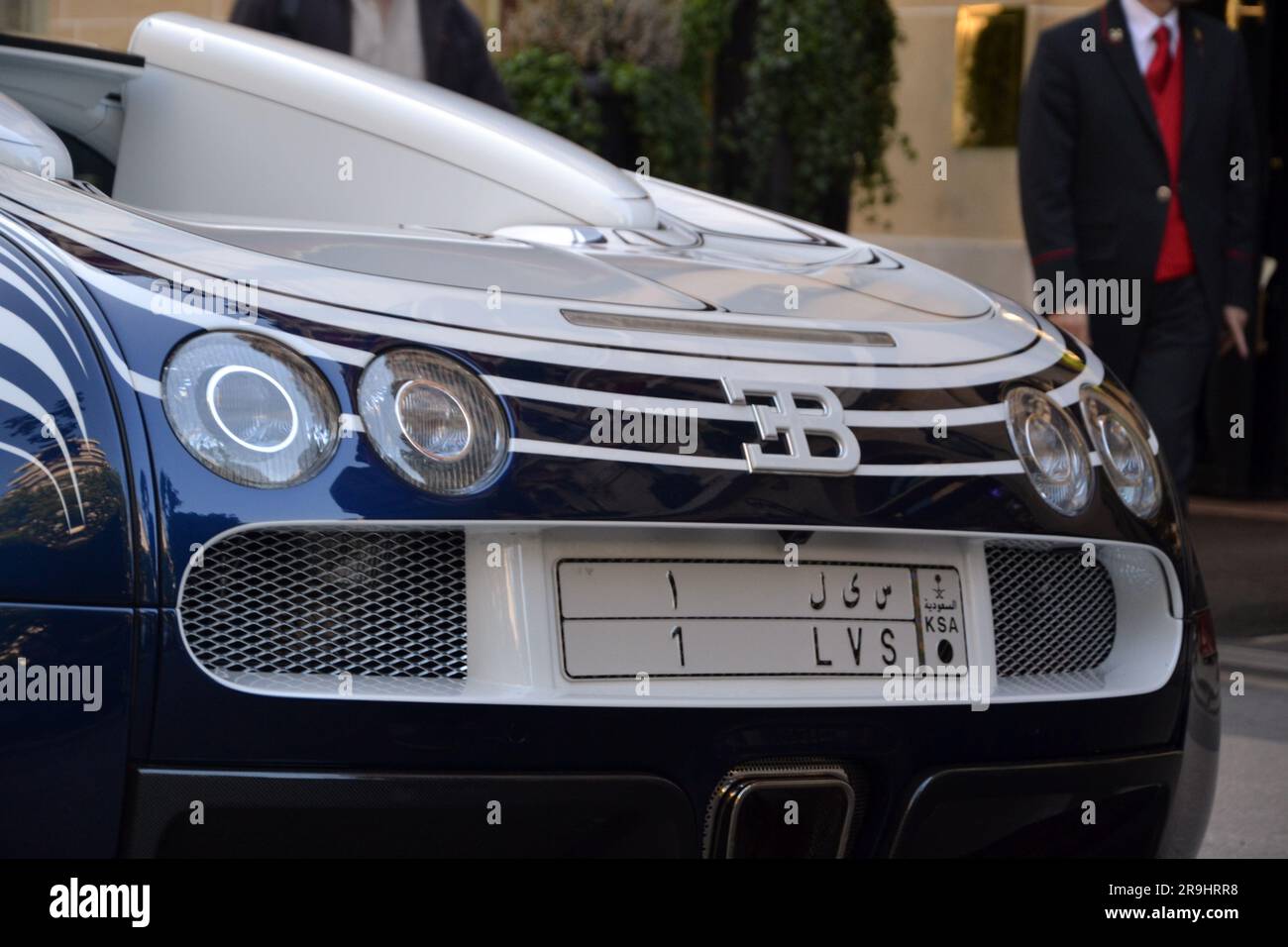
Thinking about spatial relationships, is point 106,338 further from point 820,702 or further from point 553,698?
point 820,702

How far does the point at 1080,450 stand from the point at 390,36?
2357mm

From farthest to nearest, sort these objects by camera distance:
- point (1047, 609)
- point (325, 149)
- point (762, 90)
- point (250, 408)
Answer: point (762, 90)
point (325, 149)
point (1047, 609)
point (250, 408)

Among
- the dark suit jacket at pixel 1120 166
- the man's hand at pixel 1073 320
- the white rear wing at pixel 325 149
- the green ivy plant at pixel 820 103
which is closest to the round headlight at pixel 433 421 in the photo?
the white rear wing at pixel 325 149

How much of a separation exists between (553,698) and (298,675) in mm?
248

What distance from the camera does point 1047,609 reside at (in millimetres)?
2244

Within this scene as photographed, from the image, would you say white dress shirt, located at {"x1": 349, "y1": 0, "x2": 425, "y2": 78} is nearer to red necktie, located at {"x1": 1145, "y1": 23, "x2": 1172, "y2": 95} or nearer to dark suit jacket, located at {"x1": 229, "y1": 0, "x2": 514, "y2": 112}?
dark suit jacket, located at {"x1": 229, "y1": 0, "x2": 514, "y2": 112}

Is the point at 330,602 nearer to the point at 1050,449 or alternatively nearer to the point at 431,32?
the point at 1050,449

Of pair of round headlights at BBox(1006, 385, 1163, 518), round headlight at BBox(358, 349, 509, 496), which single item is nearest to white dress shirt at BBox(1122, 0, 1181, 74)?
pair of round headlights at BBox(1006, 385, 1163, 518)

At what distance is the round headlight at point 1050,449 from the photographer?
2.21 m

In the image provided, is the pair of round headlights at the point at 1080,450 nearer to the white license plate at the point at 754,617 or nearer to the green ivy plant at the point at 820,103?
the white license plate at the point at 754,617

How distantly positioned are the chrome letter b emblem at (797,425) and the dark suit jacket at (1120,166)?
9.42 ft

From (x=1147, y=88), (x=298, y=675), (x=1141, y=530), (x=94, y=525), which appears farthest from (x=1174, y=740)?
(x=1147, y=88)

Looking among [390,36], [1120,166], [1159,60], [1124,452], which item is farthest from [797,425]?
[1159,60]

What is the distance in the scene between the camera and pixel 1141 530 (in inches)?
91.2
